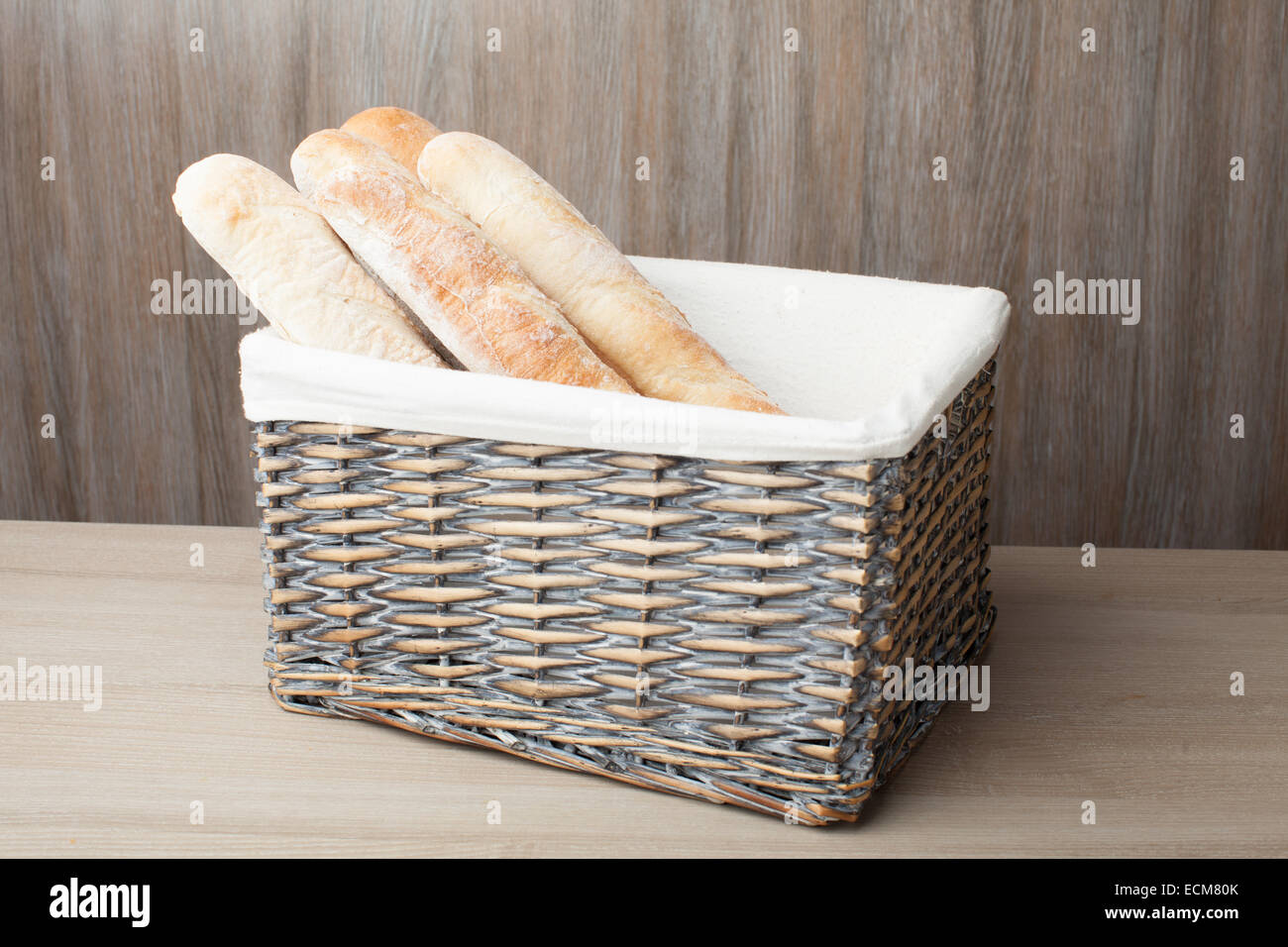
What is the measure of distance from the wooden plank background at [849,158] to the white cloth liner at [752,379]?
1.62 ft

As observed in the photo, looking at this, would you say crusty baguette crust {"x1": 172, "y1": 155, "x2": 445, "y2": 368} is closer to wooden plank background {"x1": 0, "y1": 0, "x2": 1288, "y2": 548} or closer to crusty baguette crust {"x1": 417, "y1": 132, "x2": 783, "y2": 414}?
crusty baguette crust {"x1": 417, "y1": 132, "x2": 783, "y2": 414}

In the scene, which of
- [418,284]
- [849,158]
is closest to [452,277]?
[418,284]

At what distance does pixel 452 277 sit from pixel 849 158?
0.76m

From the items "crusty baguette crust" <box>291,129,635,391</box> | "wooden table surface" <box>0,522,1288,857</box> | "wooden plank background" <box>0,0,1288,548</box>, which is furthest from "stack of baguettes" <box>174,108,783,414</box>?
"wooden plank background" <box>0,0,1288,548</box>

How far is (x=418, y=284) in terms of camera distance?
801 mm

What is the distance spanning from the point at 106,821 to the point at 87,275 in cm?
103

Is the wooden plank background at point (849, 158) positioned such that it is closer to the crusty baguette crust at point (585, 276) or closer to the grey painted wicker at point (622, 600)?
the crusty baguette crust at point (585, 276)

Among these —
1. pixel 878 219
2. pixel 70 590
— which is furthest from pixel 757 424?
pixel 878 219

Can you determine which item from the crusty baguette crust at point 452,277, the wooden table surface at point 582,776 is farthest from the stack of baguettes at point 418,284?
the wooden table surface at point 582,776

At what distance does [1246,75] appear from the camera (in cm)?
137

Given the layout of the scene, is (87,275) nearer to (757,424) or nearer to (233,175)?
(233,175)

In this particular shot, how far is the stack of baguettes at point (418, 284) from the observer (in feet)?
2.58

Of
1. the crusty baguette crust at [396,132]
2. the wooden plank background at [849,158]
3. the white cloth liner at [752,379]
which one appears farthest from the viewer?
the wooden plank background at [849,158]

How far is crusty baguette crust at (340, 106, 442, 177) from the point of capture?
3.11ft
